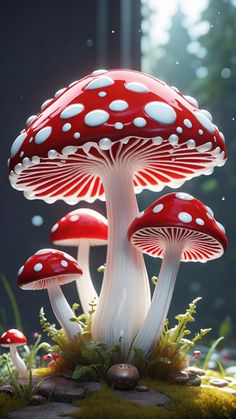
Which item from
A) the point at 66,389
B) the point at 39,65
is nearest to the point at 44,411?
the point at 66,389

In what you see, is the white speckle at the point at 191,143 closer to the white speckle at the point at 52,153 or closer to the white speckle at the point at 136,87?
the white speckle at the point at 136,87

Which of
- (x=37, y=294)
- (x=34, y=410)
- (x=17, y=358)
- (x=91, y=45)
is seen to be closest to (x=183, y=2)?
(x=91, y=45)

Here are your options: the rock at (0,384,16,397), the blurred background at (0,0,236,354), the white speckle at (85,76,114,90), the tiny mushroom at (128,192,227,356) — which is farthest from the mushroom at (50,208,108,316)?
the blurred background at (0,0,236,354)

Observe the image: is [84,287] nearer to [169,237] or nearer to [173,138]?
[169,237]

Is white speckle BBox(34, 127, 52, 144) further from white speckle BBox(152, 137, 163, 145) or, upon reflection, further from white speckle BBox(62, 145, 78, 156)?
white speckle BBox(152, 137, 163, 145)

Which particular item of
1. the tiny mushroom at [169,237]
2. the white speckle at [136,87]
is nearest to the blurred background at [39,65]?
the tiny mushroom at [169,237]
